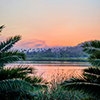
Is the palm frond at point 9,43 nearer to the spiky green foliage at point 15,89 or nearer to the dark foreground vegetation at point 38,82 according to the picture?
the dark foreground vegetation at point 38,82

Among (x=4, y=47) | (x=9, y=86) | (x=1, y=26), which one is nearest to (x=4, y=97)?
(x=9, y=86)

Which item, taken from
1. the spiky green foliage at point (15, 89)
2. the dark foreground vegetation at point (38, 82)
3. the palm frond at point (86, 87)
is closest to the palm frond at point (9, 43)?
the dark foreground vegetation at point (38, 82)

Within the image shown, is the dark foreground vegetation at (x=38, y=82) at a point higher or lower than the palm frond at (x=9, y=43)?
lower

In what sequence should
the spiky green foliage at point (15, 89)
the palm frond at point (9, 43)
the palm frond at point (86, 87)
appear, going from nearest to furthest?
the palm frond at point (86, 87) → the spiky green foliage at point (15, 89) → the palm frond at point (9, 43)

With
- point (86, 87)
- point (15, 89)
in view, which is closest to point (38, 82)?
point (15, 89)

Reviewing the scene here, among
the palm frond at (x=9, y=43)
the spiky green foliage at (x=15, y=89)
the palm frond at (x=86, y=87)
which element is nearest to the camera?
the palm frond at (x=86, y=87)

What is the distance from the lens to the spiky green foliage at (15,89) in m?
4.21

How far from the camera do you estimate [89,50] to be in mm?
4895

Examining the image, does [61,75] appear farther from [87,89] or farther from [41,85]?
[87,89]

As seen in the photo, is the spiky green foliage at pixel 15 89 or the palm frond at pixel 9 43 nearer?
the spiky green foliage at pixel 15 89

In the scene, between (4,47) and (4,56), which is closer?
(4,56)

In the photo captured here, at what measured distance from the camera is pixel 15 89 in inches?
200

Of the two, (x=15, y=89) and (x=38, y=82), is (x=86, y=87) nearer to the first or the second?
(x=15, y=89)

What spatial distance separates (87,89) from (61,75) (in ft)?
14.0
